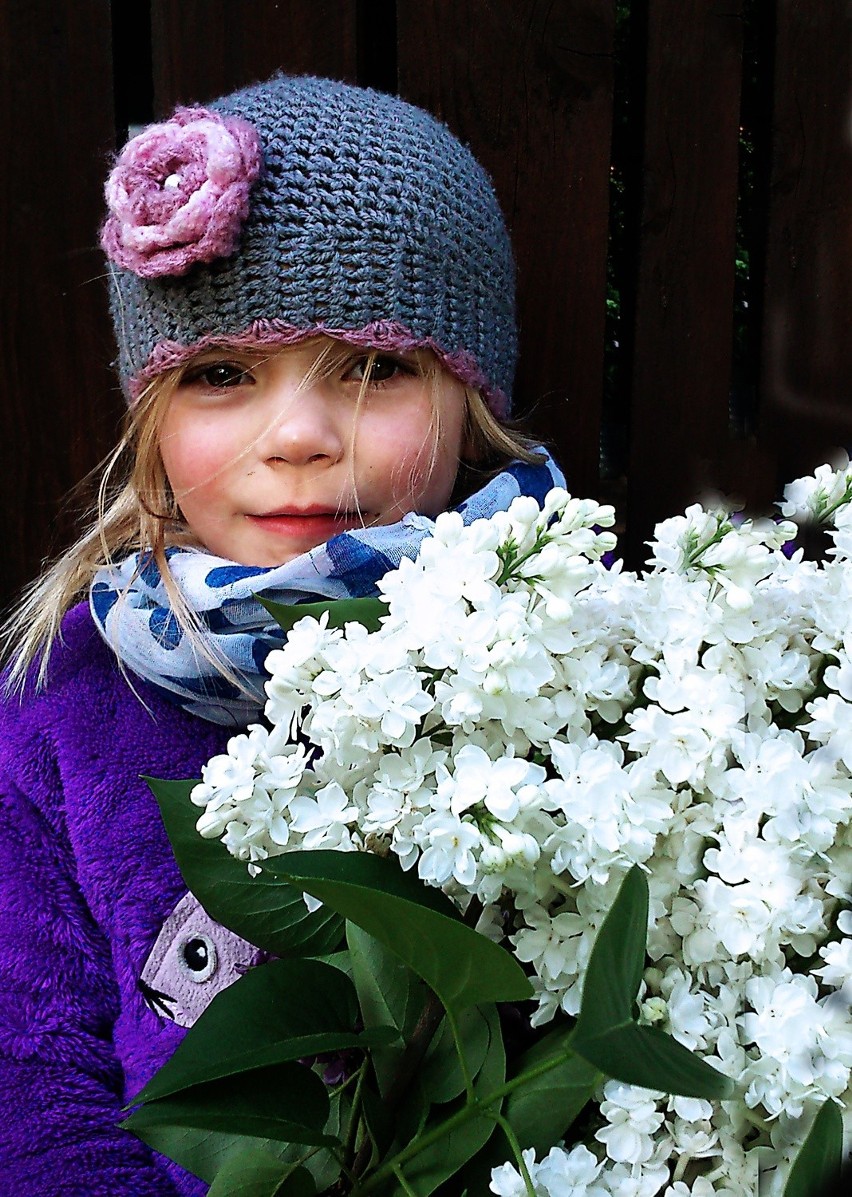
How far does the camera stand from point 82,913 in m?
0.99

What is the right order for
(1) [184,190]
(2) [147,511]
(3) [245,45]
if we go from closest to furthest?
1. (1) [184,190]
2. (2) [147,511]
3. (3) [245,45]

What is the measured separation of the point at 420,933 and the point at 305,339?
0.65m

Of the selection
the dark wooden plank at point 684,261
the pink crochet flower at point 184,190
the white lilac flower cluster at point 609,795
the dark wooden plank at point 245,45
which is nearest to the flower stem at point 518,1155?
the white lilac flower cluster at point 609,795

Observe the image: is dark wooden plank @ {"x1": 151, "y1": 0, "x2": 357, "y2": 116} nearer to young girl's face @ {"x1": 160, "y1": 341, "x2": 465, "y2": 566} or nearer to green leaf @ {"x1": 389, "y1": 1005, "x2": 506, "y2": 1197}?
young girl's face @ {"x1": 160, "y1": 341, "x2": 465, "y2": 566}

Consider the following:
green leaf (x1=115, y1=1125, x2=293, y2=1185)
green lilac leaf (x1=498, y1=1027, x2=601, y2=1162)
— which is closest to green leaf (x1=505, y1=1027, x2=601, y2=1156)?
green lilac leaf (x1=498, y1=1027, x2=601, y2=1162)

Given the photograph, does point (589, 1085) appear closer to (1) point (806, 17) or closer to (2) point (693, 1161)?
(2) point (693, 1161)

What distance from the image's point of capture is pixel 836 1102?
15.9 inches

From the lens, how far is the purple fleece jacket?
0.89 m

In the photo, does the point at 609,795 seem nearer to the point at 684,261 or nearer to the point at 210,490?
the point at 210,490

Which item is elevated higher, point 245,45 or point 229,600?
point 245,45

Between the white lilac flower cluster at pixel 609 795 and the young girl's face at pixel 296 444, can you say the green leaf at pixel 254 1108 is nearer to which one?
the white lilac flower cluster at pixel 609 795

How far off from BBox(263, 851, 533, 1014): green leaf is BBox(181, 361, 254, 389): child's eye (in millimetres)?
636

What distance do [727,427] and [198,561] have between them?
679 mm

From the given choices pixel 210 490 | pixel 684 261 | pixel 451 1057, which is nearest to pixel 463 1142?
pixel 451 1057
